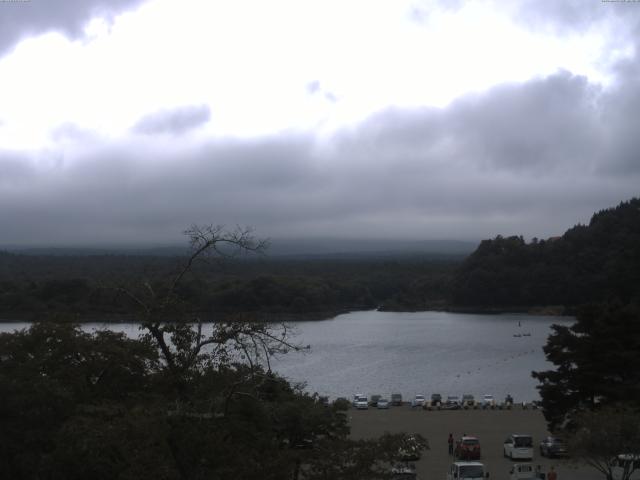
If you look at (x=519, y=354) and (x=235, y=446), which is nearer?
(x=235, y=446)

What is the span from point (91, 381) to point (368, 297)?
93.9 m

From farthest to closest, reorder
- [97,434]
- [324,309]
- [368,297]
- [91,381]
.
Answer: [368,297] → [324,309] → [91,381] → [97,434]

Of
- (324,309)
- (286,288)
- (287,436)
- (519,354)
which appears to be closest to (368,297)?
(324,309)

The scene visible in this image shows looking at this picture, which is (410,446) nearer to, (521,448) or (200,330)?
(200,330)

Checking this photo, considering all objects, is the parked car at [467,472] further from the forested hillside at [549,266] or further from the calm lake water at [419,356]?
the forested hillside at [549,266]

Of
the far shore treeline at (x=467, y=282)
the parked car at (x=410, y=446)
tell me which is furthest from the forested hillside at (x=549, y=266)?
the parked car at (x=410, y=446)

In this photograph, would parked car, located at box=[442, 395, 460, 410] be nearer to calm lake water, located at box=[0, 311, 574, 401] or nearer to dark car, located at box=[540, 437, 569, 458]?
calm lake water, located at box=[0, 311, 574, 401]

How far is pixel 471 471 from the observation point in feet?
49.4

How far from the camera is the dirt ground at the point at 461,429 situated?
57.4 ft

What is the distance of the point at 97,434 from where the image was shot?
7289mm

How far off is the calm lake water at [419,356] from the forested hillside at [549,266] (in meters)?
5.06

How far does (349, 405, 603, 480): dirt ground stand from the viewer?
57.4 feet

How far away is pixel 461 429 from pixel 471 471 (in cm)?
1140

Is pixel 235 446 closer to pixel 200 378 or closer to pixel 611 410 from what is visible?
pixel 200 378
